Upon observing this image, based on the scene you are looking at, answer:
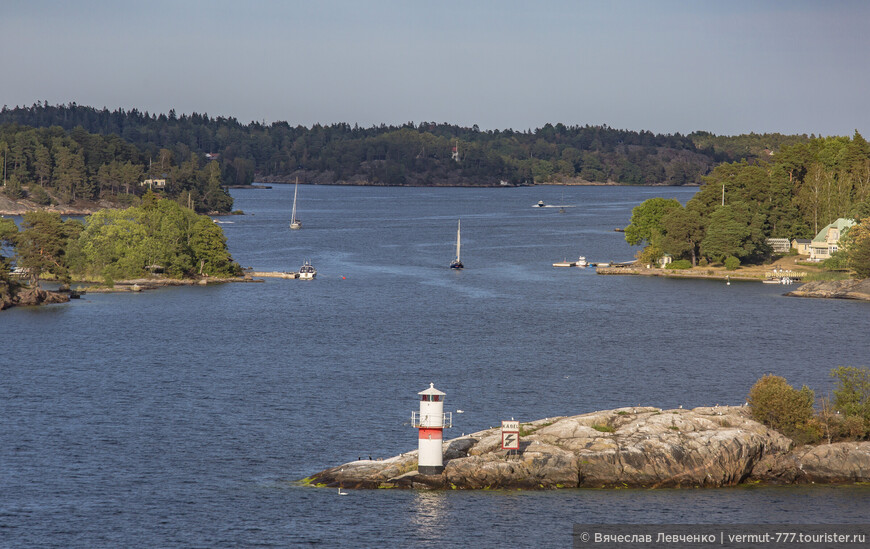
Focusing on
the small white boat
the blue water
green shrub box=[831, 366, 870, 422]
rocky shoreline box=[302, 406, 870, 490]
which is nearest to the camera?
the blue water

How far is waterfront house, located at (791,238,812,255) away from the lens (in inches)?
6132

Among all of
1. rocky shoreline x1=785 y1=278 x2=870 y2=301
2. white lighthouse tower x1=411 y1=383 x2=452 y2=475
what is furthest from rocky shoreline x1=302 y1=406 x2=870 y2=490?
rocky shoreline x1=785 y1=278 x2=870 y2=301

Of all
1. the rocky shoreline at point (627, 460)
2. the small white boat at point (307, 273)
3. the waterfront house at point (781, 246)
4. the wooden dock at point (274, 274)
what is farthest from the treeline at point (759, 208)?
the rocky shoreline at point (627, 460)

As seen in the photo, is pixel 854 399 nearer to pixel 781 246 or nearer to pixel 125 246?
pixel 125 246

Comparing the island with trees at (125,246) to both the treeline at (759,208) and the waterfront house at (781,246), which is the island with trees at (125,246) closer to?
the treeline at (759,208)

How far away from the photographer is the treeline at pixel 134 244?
125812mm

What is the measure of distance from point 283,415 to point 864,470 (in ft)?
110

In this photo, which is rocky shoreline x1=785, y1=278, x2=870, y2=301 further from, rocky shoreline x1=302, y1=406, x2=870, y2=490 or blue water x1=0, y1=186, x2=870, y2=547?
rocky shoreline x1=302, y1=406, x2=870, y2=490

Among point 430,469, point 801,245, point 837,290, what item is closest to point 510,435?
point 430,469

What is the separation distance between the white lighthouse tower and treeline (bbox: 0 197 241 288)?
284 ft

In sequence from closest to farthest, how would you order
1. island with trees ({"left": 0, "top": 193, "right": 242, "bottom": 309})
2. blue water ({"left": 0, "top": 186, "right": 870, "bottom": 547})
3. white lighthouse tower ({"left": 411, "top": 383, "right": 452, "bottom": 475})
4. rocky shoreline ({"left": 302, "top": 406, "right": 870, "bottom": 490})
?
1. blue water ({"left": 0, "top": 186, "right": 870, "bottom": 547})
2. white lighthouse tower ({"left": 411, "top": 383, "right": 452, "bottom": 475})
3. rocky shoreline ({"left": 302, "top": 406, "right": 870, "bottom": 490})
4. island with trees ({"left": 0, "top": 193, "right": 242, "bottom": 309})

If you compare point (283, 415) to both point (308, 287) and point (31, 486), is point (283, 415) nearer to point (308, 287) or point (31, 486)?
point (31, 486)

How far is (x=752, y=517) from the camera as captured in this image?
46.2m

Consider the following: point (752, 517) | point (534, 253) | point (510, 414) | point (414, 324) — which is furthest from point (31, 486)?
point (534, 253)
